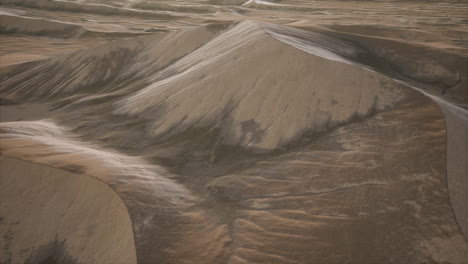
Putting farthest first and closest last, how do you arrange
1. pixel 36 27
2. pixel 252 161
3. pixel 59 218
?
pixel 36 27 → pixel 252 161 → pixel 59 218

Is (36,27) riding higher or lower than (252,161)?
higher

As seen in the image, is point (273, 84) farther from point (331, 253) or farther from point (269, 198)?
point (331, 253)

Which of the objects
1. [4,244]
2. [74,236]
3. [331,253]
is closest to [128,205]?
[74,236]

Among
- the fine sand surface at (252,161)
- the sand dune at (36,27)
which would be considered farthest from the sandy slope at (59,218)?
the sand dune at (36,27)

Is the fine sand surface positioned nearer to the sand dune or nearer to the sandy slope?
the sandy slope

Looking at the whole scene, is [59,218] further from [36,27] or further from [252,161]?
[36,27]

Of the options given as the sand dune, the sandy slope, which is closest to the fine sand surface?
the sandy slope

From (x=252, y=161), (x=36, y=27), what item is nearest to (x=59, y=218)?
(x=252, y=161)

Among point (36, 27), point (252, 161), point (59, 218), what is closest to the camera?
point (59, 218)
